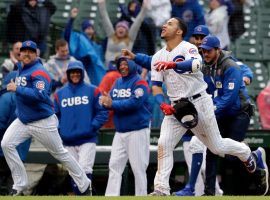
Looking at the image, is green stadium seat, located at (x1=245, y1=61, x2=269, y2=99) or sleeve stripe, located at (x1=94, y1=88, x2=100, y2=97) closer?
sleeve stripe, located at (x1=94, y1=88, x2=100, y2=97)

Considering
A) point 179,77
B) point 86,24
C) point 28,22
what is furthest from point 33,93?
point 86,24

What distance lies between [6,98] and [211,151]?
11.1ft

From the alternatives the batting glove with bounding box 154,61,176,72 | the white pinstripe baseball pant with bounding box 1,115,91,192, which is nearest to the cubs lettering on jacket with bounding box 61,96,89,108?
the white pinstripe baseball pant with bounding box 1,115,91,192

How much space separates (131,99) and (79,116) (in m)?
0.78

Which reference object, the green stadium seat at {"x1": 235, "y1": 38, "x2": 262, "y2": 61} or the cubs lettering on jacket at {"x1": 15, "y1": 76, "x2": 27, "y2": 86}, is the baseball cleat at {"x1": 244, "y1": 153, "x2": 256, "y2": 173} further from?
the green stadium seat at {"x1": 235, "y1": 38, "x2": 262, "y2": 61}

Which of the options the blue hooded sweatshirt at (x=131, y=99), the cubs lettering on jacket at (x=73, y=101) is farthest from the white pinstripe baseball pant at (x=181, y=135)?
the cubs lettering on jacket at (x=73, y=101)

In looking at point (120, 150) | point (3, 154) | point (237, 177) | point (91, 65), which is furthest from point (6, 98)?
point (237, 177)

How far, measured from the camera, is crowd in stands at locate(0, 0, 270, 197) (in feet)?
48.2

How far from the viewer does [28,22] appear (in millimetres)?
15953

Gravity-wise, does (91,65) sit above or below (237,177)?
above

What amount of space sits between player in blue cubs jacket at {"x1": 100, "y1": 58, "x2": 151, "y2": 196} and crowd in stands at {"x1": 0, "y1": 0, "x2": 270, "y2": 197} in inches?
8.2

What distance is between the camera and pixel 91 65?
16.0 meters

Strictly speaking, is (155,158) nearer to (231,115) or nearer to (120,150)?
(120,150)

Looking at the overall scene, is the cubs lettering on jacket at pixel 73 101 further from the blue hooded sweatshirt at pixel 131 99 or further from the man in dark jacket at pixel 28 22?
the man in dark jacket at pixel 28 22
